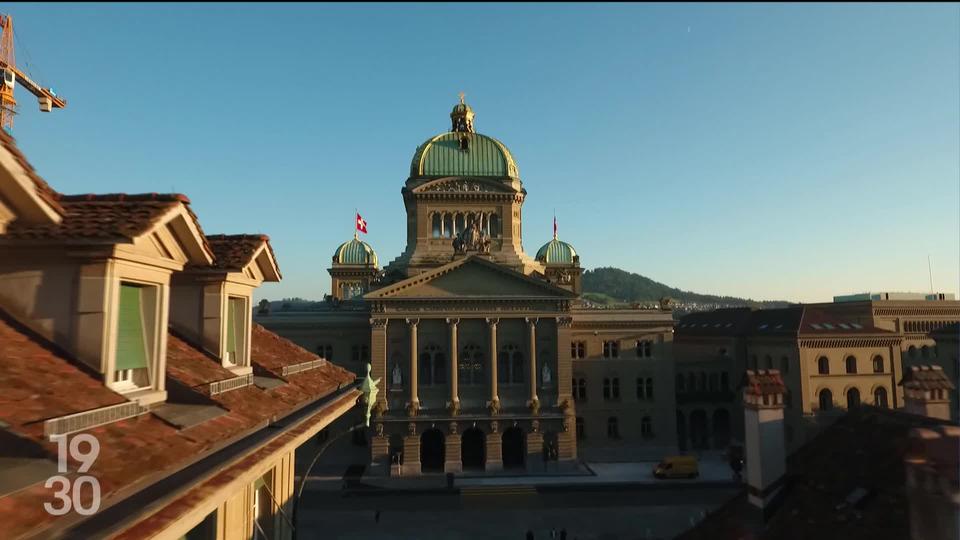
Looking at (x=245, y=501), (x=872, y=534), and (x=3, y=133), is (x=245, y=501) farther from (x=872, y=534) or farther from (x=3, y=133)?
(x=872, y=534)

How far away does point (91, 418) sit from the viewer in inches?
232

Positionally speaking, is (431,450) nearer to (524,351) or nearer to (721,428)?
(524,351)

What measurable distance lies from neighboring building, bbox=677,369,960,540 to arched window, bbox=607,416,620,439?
3847 centimetres

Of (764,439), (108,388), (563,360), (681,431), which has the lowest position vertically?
(681,431)

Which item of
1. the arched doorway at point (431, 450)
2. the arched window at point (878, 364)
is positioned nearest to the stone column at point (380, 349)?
the arched doorway at point (431, 450)

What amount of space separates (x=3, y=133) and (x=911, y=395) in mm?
22733

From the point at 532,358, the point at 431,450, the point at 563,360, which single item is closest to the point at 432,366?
the point at 431,450

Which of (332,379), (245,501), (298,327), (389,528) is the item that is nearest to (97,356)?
(245,501)

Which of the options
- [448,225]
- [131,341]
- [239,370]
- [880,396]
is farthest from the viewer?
[448,225]

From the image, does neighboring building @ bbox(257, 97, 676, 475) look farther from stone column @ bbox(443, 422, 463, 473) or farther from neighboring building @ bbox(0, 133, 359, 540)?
neighboring building @ bbox(0, 133, 359, 540)

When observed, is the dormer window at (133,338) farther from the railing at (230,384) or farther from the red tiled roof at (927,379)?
the red tiled roof at (927,379)

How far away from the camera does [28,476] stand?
4.51m

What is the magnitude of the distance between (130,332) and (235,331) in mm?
5025

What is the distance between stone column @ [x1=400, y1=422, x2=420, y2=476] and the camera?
48.5 metres
